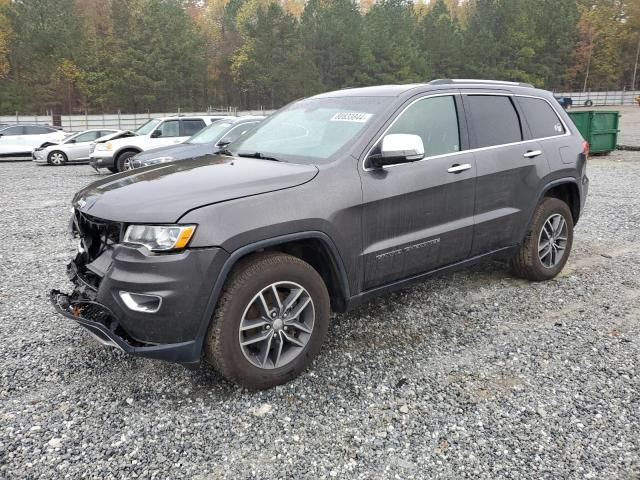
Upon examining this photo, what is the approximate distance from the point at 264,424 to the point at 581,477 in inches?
62.2

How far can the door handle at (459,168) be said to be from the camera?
3.77 m

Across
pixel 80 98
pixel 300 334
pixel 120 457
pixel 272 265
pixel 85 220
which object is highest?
pixel 80 98

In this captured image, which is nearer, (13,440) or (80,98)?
(13,440)

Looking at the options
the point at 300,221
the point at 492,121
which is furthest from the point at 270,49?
the point at 300,221

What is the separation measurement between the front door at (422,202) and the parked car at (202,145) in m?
5.29

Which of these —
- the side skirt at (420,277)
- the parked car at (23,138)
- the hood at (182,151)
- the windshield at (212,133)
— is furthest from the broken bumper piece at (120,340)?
the parked car at (23,138)

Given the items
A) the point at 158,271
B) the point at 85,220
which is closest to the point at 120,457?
the point at 158,271

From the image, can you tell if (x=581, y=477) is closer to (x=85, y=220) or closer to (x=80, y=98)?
(x=85, y=220)

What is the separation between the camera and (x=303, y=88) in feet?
201

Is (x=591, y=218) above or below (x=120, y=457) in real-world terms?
above

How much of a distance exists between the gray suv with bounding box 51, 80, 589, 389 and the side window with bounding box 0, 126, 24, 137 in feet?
64.3

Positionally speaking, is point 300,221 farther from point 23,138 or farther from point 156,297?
point 23,138

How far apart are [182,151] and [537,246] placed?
659cm

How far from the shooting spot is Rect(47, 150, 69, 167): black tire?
57.8ft
